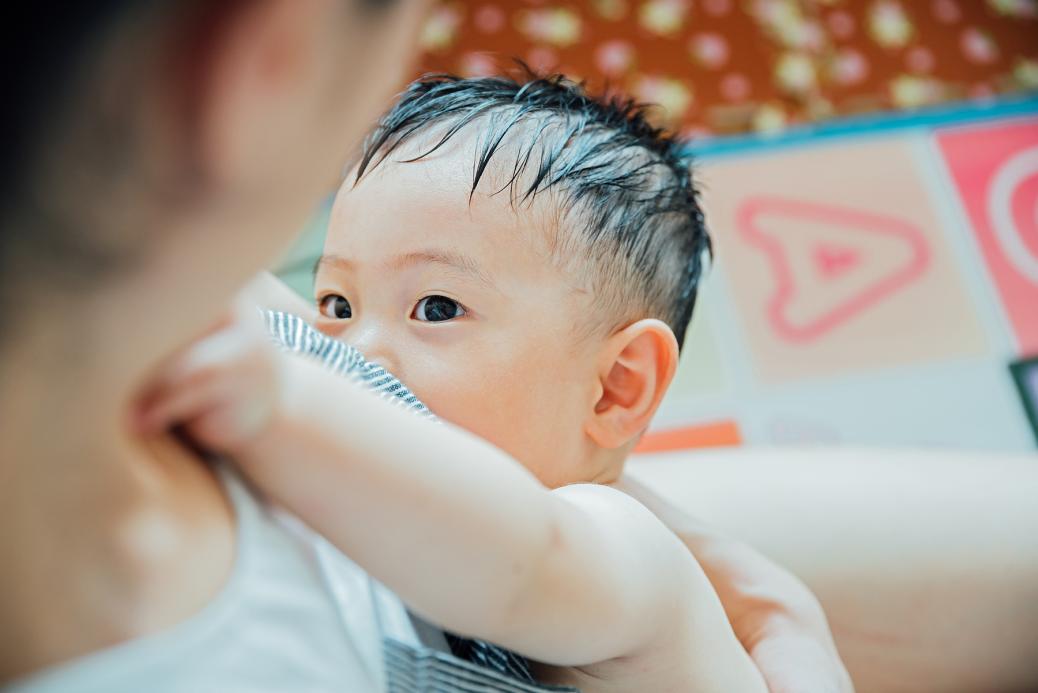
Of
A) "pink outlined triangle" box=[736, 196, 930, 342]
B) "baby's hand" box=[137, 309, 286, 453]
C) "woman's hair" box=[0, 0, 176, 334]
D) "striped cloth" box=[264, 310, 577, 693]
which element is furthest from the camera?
"pink outlined triangle" box=[736, 196, 930, 342]

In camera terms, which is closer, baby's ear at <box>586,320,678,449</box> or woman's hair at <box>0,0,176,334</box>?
woman's hair at <box>0,0,176,334</box>

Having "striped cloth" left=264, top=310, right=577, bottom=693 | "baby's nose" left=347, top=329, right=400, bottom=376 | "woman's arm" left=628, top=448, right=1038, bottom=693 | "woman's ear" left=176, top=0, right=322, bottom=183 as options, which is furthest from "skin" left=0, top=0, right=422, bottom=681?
"woman's arm" left=628, top=448, right=1038, bottom=693

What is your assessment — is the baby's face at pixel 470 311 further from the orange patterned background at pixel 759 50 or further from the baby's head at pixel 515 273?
the orange patterned background at pixel 759 50

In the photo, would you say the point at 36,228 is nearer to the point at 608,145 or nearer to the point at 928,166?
the point at 608,145

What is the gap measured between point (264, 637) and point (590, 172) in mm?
455

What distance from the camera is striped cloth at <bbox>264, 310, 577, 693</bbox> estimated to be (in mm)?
433

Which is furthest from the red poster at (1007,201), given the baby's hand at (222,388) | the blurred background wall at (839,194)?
the baby's hand at (222,388)

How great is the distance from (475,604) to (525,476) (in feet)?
0.18

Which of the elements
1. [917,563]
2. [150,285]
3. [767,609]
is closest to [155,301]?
[150,285]

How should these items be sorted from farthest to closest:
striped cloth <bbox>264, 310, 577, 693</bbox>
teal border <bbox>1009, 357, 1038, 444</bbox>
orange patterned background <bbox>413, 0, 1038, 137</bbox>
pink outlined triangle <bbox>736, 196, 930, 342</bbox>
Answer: orange patterned background <bbox>413, 0, 1038, 137</bbox> → pink outlined triangle <bbox>736, 196, 930, 342</bbox> → teal border <bbox>1009, 357, 1038, 444</bbox> → striped cloth <bbox>264, 310, 577, 693</bbox>

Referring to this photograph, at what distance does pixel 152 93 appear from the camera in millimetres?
215

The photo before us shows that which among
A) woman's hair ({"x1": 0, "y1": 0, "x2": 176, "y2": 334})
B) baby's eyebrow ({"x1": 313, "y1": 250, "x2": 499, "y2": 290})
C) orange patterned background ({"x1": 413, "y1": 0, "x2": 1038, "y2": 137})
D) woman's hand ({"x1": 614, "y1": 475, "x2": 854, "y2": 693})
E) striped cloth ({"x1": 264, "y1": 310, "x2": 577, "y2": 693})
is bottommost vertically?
woman's hand ({"x1": 614, "y1": 475, "x2": 854, "y2": 693})

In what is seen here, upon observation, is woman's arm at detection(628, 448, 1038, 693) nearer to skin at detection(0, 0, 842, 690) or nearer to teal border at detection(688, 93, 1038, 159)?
skin at detection(0, 0, 842, 690)

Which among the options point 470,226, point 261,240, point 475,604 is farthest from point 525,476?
point 470,226
